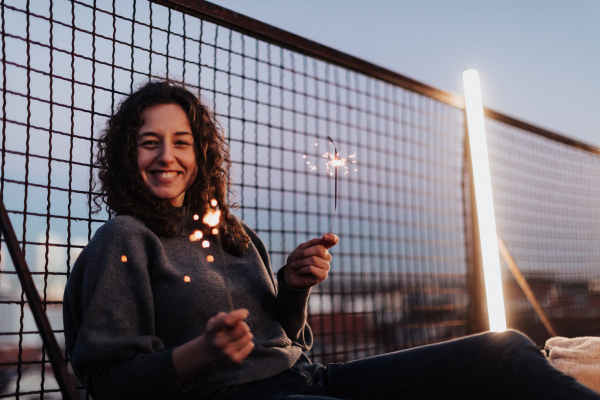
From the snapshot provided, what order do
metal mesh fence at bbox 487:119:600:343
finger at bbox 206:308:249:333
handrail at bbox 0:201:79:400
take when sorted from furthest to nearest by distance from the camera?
metal mesh fence at bbox 487:119:600:343
handrail at bbox 0:201:79:400
finger at bbox 206:308:249:333

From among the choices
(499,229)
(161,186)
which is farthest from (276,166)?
(499,229)

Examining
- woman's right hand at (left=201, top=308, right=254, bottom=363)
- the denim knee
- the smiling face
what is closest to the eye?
the smiling face

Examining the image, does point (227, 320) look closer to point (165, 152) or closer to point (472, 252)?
point (165, 152)

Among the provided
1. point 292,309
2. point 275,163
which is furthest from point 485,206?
point 292,309

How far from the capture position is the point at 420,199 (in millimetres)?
2248

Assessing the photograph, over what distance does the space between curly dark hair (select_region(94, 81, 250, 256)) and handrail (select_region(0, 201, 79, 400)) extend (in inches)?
10.0

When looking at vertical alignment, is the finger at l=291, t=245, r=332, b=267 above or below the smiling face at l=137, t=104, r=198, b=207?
below

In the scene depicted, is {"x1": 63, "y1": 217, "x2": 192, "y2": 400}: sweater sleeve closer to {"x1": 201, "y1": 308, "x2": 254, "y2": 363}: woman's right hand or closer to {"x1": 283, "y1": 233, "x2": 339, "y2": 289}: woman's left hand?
{"x1": 201, "y1": 308, "x2": 254, "y2": 363}: woman's right hand

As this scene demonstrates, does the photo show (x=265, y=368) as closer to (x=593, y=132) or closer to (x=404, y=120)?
(x=404, y=120)

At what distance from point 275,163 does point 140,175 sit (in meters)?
0.62

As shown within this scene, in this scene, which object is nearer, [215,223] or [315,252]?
[315,252]

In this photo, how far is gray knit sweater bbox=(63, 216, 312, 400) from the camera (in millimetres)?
833

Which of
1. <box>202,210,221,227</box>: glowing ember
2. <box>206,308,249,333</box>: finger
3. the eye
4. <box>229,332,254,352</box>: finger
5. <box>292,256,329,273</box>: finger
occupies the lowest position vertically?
<box>229,332,254,352</box>: finger

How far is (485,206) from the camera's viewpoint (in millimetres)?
2055
